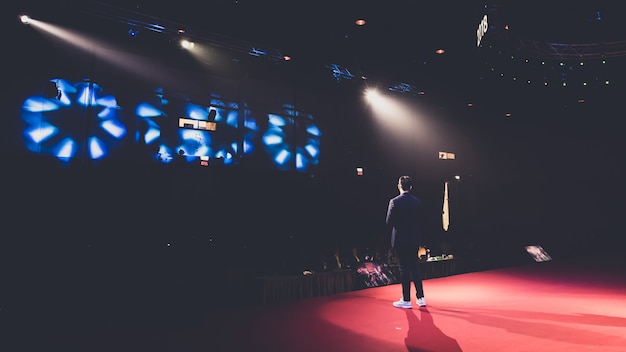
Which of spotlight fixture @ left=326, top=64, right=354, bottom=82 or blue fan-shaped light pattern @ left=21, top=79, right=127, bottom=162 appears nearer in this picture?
blue fan-shaped light pattern @ left=21, top=79, right=127, bottom=162

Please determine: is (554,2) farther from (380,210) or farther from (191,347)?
(191,347)

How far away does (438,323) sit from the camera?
4.07 metres

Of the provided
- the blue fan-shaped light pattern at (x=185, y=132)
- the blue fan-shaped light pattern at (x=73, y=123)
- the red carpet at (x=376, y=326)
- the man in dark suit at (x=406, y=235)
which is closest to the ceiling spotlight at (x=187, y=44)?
the blue fan-shaped light pattern at (x=185, y=132)

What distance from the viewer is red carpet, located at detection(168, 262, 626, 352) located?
3.43m

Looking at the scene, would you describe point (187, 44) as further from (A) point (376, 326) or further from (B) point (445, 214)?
(B) point (445, 214)

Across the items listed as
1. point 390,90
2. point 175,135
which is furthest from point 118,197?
point 390,90

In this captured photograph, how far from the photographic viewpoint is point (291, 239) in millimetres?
7602

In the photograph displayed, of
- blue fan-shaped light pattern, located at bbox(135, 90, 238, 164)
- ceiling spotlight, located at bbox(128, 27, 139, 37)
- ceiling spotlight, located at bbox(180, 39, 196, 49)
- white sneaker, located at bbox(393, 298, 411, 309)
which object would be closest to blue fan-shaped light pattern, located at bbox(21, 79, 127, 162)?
blue fan-shaped light pattern, located at bbox(135, 90, 238, 164)

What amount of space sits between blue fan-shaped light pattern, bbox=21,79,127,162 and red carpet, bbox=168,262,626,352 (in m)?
4.03

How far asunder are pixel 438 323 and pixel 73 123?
640 cm

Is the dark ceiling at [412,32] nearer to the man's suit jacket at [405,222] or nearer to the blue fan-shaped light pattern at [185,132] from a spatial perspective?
the blue fan-shaped light pattern at [185,132]

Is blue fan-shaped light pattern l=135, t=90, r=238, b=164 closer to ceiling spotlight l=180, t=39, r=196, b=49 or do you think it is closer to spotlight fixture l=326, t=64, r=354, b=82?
ceiling spotlight l=180, t=39, r=196, b=49

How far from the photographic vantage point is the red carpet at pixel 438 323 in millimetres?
3434

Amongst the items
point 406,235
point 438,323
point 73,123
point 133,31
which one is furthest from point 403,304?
point 73,123
